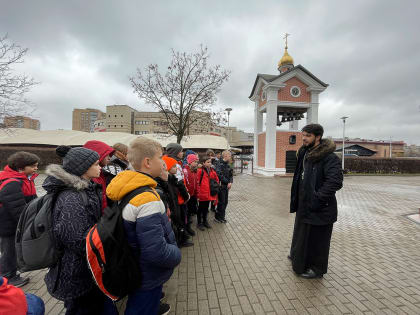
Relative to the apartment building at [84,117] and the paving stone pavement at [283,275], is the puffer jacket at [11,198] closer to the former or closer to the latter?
the paving stone pavement at [283,275]

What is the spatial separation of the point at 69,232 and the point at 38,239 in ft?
0.67

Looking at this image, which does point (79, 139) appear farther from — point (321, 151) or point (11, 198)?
point (321, 151)

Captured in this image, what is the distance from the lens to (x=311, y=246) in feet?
10.1

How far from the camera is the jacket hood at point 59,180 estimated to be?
62.6 inches

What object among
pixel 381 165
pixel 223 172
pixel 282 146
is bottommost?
pixel 223 172

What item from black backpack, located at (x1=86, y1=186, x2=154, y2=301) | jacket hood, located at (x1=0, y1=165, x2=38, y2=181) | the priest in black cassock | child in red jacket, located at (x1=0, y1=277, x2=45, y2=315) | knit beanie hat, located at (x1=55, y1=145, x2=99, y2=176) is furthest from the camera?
the priest in black cassock

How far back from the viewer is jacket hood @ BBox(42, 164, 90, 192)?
1589 mm

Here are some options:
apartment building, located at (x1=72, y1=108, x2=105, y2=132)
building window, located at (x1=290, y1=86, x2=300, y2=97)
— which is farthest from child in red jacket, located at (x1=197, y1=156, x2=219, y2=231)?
apartment building, located at (x1=72, y1=108, x2=105, y2=132)

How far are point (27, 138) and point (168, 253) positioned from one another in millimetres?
36467

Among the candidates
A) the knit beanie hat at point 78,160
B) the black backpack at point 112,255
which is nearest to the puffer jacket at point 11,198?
the knit beanie hat at point 78,160

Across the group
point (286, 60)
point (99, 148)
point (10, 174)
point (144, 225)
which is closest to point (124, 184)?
point (144, 225)

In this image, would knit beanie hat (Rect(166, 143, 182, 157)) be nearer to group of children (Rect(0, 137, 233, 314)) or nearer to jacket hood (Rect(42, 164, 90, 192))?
group of children (Rect(0, 137, 233, 314))

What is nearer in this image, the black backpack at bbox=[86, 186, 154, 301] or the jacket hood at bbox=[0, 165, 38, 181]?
the black backpack at bbox=[86, 186, 154, 301]

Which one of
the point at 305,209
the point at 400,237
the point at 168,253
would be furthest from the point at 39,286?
the point at 400,237
